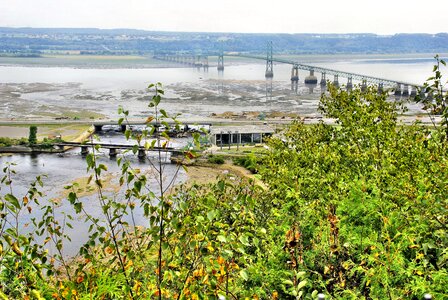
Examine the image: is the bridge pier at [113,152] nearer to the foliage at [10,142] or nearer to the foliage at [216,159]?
the foliage at [216,159]

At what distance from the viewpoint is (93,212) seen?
27.5 meters

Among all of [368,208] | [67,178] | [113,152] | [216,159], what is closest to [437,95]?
[368,208]

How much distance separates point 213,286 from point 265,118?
5412cm

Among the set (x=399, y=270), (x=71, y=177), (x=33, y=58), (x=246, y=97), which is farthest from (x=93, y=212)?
(x=33, y=58)

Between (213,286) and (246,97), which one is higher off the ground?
(213,286)

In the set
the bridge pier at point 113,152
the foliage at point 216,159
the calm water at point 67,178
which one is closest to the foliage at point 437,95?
the calm water at point 67,178

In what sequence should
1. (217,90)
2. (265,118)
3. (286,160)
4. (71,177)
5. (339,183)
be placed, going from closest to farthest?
(339,183), (286,160), (71,177), (265,118), (217,90)

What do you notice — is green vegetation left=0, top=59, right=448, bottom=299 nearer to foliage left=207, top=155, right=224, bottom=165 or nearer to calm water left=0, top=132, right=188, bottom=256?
calm water left=0, top=132, right=188, bottom=256

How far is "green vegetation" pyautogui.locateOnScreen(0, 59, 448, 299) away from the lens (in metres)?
4.95

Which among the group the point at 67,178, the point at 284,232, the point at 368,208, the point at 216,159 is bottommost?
the point at 67,178

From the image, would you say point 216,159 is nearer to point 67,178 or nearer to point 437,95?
point 67,178

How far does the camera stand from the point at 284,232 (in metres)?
9.87

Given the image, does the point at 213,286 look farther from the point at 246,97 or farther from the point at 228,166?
the point at 246,97

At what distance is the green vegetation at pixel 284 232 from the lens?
16.3 ft
